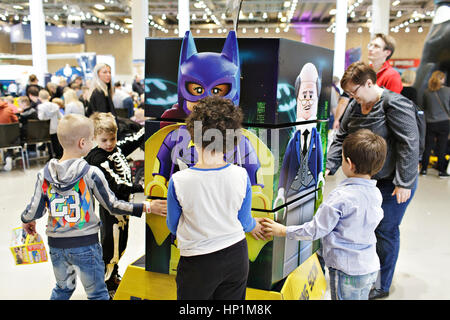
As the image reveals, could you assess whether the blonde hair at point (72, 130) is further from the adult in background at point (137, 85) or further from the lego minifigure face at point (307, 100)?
the adult in background at point (137, 85)

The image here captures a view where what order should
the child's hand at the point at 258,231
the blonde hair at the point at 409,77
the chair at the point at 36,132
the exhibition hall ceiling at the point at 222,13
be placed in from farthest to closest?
the exhibition hall ceiling at the point at 222,13
the chair at the point at 36,132
the blonde hair at the point at 409,77
the child's hand at the point at 258,231

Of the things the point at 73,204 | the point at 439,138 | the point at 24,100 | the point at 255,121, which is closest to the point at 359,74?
the point at 255,121

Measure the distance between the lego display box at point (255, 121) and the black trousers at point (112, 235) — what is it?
33 centimetres

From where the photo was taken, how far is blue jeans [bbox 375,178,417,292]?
265 centimetres

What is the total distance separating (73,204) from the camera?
2.02m

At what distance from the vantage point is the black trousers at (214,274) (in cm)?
165

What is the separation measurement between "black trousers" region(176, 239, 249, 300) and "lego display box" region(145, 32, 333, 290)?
1.49 feet

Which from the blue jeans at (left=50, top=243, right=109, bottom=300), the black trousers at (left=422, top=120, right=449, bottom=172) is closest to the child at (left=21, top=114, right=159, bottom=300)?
the blue jeans at (left=50, top=243, right=109, bottom=300)

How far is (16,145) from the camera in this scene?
22.6 ft

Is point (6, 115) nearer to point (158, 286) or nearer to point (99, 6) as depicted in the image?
point (158, 286)

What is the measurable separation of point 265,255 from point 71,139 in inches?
44.9

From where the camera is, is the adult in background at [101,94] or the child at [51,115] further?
the child at [51,115]

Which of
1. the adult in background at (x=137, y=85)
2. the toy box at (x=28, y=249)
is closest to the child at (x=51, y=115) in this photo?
the adult in background at (x=137, y=85)

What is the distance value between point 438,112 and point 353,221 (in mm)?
5621
